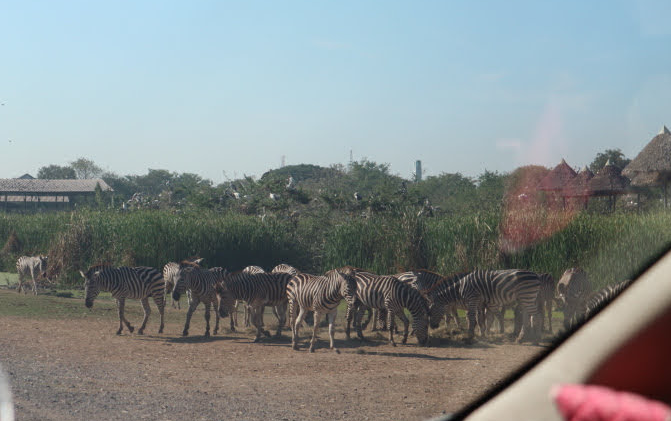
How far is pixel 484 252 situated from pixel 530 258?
4.27 metres

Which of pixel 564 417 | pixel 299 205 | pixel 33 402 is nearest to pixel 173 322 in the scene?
pixel 33 402

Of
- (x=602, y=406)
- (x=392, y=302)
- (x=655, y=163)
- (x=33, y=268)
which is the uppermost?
(x=655, y=163)

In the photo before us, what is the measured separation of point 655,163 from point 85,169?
86349 mm

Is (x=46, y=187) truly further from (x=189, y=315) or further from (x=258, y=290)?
(x=258, y=290)

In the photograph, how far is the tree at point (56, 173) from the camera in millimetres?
72188

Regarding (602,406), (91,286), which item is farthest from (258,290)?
(602,406)

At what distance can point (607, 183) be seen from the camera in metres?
4.73

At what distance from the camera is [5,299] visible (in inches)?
645

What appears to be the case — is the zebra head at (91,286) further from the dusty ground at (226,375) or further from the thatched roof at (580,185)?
the thatched roof at (580,185)

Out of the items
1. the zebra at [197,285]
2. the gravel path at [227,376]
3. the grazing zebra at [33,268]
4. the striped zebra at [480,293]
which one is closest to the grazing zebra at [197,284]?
the zebra at [197,285]

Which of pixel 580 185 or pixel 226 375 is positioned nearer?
pixel 580 185

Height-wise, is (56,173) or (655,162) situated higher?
(56,173)

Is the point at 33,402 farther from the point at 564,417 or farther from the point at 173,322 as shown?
the point at 173,322

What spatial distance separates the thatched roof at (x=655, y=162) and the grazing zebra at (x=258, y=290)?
1024 centimetres
